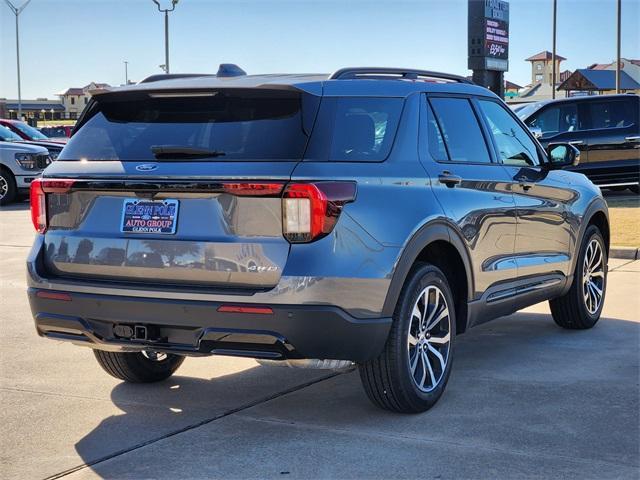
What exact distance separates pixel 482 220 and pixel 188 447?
7.27 feet

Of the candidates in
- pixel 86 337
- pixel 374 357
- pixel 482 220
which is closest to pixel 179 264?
pixel 86 337

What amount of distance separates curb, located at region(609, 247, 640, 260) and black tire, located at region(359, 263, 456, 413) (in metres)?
6.72

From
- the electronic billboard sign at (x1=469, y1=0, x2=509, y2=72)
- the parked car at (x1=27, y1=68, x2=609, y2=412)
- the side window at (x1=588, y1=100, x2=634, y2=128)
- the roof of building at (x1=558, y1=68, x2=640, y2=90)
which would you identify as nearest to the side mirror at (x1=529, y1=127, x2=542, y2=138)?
the side window at (x1=588, y1=100, x2=634, y2=128)

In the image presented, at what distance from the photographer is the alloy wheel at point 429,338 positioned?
5.08m

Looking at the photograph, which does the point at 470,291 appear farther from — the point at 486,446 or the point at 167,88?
the point at 167,88

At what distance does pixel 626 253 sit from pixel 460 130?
6.19m

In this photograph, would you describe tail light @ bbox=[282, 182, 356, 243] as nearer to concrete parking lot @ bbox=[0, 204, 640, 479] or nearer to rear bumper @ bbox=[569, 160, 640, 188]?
concrete parking lot @ bbox=[0, 204, 640, 479]

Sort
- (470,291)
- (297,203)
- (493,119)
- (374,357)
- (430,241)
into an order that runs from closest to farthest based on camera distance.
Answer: (297,203) < (374,357) < (430,241) < (470,291) < (493,119)

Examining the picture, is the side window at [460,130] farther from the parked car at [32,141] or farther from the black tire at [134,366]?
the parked car at [32,141]

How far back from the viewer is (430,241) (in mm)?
5023

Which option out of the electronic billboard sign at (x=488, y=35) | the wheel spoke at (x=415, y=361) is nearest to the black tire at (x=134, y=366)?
the wheel spoke at (x=415, y=361)

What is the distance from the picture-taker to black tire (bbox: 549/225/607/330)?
23.8 ft

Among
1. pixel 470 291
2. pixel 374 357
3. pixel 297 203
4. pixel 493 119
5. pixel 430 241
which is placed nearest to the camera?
pixel 297 203

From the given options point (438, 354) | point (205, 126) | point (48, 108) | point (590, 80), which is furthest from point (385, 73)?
point (48, 108)
